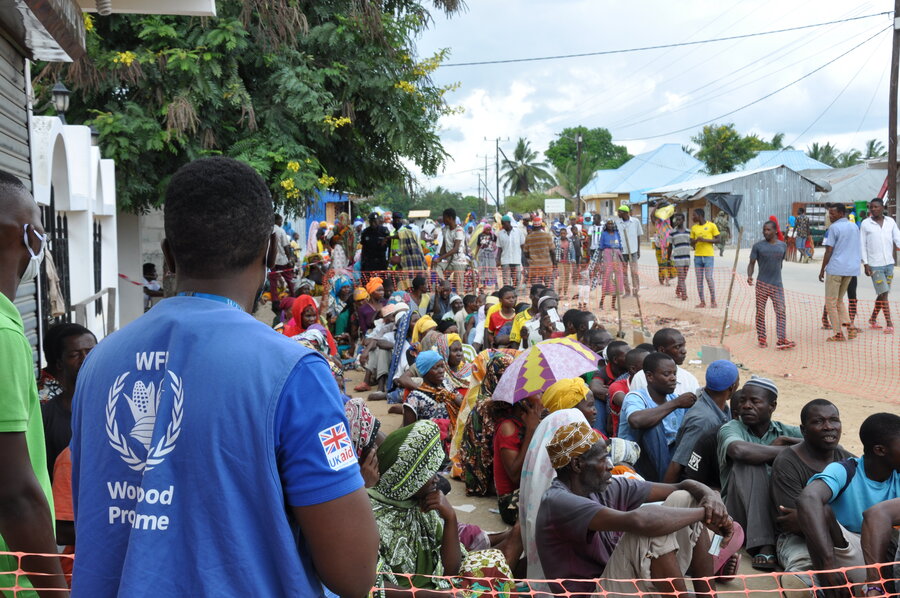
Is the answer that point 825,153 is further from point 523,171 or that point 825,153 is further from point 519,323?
point 519,323

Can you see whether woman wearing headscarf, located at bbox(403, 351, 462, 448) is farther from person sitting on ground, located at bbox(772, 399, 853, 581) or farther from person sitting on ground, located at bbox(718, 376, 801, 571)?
person sitting on ground, located at bbox(772, 399, 853, 581)

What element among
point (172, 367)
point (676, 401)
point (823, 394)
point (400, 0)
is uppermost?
point (400, 0)

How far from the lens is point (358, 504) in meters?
1.37

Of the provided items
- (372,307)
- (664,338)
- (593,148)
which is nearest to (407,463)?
(664,338)

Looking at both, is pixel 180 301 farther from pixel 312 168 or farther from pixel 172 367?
pixel 312 168

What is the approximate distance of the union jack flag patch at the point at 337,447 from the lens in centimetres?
134

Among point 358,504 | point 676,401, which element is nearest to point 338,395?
point 358,504

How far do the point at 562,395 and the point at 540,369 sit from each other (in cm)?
21

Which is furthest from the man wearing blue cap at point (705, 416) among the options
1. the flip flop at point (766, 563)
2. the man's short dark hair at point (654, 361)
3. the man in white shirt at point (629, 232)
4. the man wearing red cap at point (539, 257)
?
the man wearing red cap at point (539, 257)

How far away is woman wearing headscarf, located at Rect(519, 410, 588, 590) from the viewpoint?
12.8 feet

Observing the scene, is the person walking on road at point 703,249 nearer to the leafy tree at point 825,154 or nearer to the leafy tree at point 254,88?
the leafy tree at point 254,88

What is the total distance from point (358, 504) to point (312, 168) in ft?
41.0

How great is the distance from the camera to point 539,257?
15.8m

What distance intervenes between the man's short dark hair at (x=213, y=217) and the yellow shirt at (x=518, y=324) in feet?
24.8
